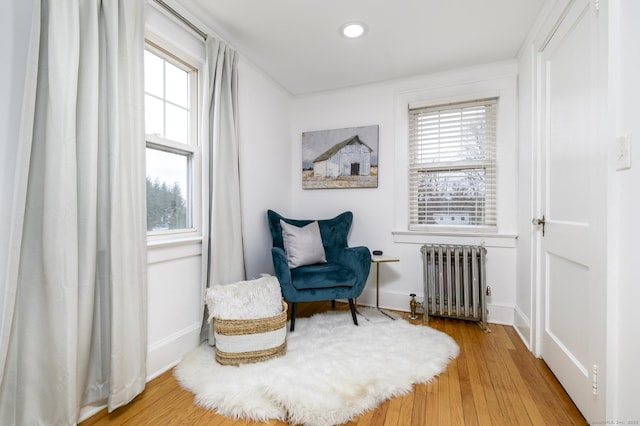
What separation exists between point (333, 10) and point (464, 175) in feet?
5.94

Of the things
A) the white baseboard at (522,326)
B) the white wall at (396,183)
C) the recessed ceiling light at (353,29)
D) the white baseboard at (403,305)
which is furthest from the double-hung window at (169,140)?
the white baseboard at (522,326)

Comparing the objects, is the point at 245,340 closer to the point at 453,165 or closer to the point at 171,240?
the point at 171,240

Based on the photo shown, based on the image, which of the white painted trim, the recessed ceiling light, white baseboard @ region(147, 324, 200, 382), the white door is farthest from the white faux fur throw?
the recessed ceiling light

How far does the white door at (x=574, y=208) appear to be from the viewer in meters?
1.23

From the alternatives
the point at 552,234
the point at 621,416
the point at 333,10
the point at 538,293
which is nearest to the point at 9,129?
the point at 333,10

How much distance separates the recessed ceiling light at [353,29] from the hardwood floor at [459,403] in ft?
7.85

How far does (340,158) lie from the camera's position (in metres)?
3.09

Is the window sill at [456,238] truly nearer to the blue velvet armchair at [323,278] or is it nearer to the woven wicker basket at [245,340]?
the blue velvet armchair at [323,278]

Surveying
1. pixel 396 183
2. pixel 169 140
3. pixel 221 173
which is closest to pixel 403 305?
pixel 396 183

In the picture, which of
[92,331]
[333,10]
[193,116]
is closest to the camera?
[92,331]

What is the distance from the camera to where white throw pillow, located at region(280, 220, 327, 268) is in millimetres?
2479

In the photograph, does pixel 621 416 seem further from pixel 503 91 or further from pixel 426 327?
pixel 503 91

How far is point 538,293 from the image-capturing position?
190 centimetres

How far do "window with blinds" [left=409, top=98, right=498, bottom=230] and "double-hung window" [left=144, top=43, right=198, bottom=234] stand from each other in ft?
6.63
